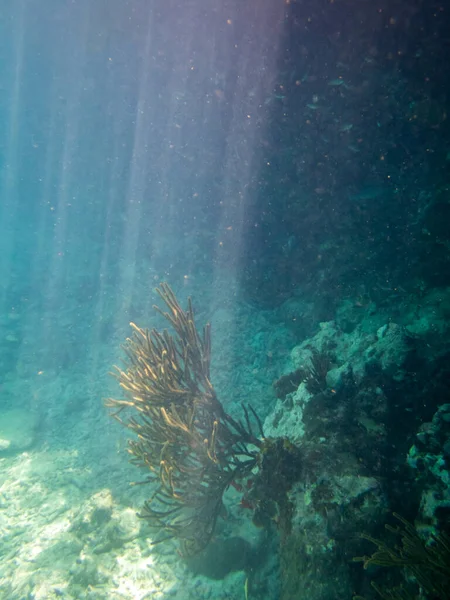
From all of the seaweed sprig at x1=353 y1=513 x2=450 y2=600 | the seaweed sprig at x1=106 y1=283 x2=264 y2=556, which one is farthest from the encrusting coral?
the seaweed sprig at x1=353 y1=513 x2=450 y2=600

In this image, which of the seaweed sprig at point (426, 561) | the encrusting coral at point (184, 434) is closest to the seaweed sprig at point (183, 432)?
the encrusting coral at point (184, 434)

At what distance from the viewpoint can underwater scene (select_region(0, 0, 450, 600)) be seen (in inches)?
134

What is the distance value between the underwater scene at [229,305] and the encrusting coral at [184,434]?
38 millimetres

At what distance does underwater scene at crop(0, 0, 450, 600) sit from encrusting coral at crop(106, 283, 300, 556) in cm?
4

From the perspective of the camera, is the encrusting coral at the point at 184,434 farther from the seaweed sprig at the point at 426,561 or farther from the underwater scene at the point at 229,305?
the seaweed sprig at the point at 426,561

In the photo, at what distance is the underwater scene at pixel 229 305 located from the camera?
3414 mm

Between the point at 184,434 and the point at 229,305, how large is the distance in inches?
233

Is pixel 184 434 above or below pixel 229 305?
above

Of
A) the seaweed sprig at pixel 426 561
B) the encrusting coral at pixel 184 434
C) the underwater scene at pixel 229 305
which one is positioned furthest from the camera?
the encrusting coral at pixel 184 434

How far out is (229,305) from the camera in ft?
31.5

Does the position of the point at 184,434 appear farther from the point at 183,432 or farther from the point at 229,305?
the point at 229,305

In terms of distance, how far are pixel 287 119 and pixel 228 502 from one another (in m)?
9.16

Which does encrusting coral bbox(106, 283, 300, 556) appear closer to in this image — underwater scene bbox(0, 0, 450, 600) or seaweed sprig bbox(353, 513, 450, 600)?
underwater scene bbox(0, 0, 450, 600)

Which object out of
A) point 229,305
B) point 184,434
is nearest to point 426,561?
point 184,434
